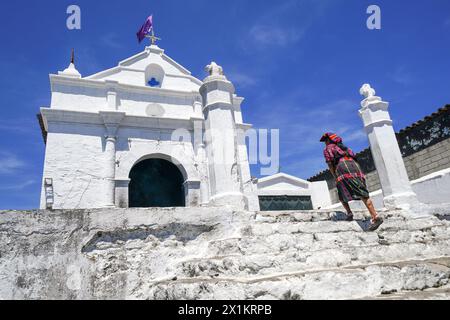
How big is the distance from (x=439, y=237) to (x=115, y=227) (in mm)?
4077

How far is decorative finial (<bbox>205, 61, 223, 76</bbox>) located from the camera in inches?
201

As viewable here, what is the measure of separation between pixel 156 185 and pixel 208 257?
6750mm

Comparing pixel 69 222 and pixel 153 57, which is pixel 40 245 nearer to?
pixel 69 222

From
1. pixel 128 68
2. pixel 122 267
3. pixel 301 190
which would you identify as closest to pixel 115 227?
pixel 122 267

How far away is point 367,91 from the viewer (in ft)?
20.6

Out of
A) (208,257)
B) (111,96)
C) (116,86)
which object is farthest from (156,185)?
(208,257)

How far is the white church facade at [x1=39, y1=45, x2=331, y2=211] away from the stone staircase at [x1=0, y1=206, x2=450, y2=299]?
4.31m

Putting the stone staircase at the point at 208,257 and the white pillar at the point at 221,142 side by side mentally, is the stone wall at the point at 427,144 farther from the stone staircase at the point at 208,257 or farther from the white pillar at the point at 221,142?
the white pillar at the point at 221,142

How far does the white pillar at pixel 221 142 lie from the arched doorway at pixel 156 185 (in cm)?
538

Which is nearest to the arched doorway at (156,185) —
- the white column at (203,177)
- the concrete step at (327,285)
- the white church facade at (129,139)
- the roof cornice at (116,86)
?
the white church facade at (129,139)

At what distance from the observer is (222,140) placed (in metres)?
4.57

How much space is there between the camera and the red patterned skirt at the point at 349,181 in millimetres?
4238

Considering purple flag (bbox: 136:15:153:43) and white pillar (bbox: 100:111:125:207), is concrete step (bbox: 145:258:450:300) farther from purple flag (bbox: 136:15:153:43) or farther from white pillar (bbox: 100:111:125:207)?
purple flag (bbox: 136:15:153:43)

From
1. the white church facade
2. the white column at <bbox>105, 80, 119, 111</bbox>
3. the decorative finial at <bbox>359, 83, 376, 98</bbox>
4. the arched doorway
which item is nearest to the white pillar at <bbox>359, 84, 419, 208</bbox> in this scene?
the decorative finial at <bbox>359, 83, 376, 98</bbox>
